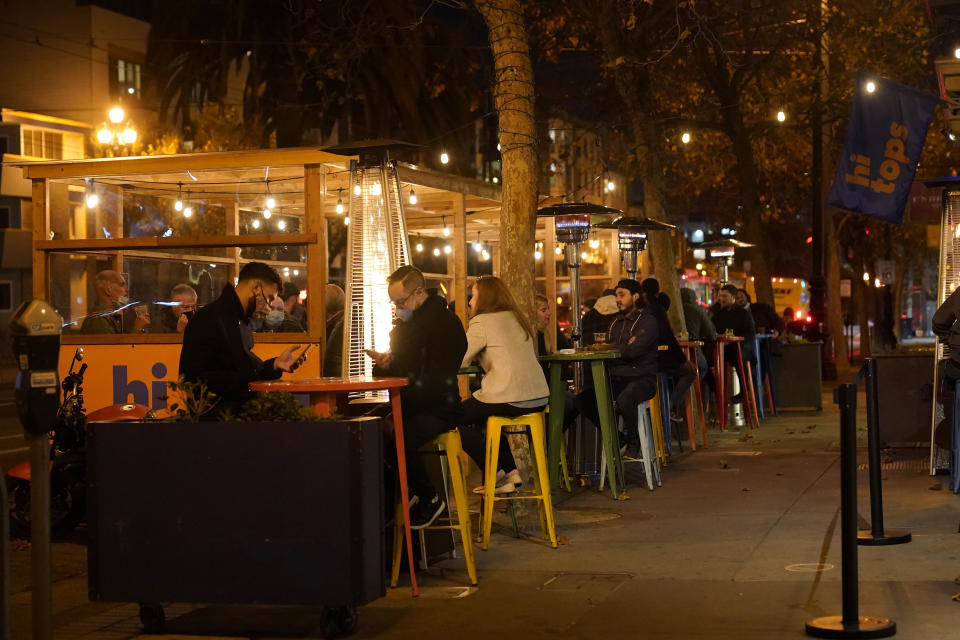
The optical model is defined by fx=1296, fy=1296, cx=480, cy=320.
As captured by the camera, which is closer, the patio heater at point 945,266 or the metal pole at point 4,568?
the metal pole at point 4,568

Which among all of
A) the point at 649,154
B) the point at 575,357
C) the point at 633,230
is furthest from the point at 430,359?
the point at 649,154

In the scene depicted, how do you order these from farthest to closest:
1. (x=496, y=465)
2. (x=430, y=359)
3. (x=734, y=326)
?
(x=734, y=326), (x=496, y=465), (x=430, y=359)

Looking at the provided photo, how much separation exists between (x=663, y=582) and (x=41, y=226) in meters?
7.52

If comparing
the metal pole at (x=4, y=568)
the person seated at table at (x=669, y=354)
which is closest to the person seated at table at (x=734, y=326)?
the person seated at table at (x=669, y=354)

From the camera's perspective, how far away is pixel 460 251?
1476cm

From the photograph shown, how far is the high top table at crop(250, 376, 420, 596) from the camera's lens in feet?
23.6

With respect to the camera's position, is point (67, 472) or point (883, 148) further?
point (883, 148)

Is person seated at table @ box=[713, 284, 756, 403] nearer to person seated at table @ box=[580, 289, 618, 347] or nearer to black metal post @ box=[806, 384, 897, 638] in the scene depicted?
person seated at table @ box=[580, 289, 618, 347]

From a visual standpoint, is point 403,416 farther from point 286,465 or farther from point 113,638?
point 113,638

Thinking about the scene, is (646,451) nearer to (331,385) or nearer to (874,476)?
(874,476)

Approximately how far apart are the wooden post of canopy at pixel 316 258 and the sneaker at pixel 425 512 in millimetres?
3348

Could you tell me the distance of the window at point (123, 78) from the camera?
48.1 meters

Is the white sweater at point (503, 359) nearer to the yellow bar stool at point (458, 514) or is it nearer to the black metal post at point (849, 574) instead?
the yellow bar stool at point (458, 514)

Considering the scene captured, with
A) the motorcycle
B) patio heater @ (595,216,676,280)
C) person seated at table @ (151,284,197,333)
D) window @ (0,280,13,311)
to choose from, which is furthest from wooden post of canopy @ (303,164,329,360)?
window @ (0,280,13,311)
